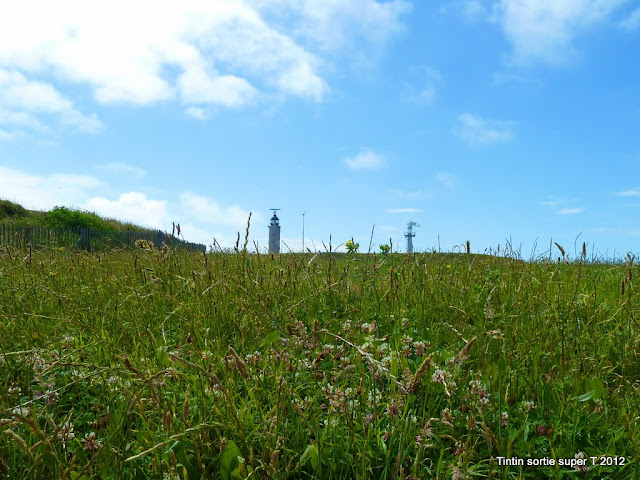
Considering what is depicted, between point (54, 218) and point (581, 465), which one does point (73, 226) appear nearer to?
point (54, 218)

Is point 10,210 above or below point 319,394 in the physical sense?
above

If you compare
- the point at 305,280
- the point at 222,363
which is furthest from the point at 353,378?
the point at 305,280

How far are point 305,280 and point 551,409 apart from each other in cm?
288

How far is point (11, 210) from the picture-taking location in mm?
32375

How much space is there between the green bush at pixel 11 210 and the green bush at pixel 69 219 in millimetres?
3599

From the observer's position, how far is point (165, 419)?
1408 millimetres

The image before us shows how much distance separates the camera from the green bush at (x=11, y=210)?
1245 inches

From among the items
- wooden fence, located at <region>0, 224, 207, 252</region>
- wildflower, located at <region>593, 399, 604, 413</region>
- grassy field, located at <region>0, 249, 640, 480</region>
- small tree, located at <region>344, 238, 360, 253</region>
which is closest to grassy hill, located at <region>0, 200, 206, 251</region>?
wooden fence, located at <region>0, 224, 207, 252</region>

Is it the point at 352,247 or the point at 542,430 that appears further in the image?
the point at 352,247

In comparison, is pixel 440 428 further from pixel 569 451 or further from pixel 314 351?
pixel 314 351

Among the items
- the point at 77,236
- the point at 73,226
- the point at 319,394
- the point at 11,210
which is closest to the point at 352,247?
the point at 319,394

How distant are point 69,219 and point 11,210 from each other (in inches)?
233

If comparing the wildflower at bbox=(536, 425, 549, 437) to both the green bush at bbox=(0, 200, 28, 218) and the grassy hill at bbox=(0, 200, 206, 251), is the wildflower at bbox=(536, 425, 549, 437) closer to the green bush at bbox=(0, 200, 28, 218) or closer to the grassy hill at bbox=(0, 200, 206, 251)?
the grassy hill at bbox=(0, 200, 206, 251)

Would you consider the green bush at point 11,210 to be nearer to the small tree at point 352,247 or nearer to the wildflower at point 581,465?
the small tree at point 352,247
